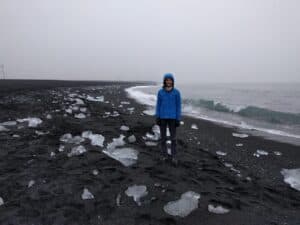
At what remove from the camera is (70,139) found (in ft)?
23.6

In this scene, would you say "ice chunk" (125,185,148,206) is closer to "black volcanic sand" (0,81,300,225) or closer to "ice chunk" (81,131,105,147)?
"black volcanic sand" (0,81,300,225)

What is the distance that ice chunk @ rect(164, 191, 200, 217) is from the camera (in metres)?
3.75

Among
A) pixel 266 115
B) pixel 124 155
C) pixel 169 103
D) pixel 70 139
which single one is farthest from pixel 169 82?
pixel 266 115

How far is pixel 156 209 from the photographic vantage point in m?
3.81

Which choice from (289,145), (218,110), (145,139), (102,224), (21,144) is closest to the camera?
(102,224)

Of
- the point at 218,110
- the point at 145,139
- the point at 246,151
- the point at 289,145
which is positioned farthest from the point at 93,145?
the point at 218,110

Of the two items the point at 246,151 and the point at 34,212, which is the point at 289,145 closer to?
the point at 246,151

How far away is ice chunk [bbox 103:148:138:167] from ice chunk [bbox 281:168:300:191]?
11.0 ft

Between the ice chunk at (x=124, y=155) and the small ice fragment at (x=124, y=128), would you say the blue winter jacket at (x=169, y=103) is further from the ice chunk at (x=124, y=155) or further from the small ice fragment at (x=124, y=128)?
the small ice fragment at (x=124, y=128)

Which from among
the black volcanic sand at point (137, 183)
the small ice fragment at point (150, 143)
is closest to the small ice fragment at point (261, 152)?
the black volcanic sand at point (137, 183)

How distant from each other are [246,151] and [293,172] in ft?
6.15

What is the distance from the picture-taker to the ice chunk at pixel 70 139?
276 inches

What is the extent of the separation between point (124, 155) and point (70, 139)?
1.96 meters

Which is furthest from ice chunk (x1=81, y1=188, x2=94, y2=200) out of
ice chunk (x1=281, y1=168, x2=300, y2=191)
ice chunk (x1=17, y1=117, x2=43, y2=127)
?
ice chunk (x1=17, y1=117, x2=43, y2=127)
